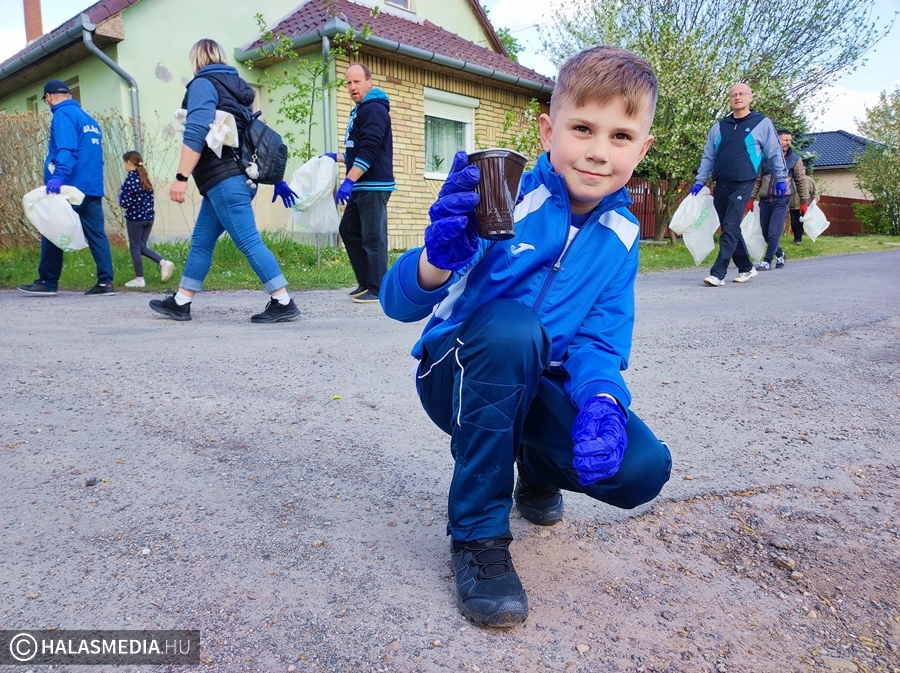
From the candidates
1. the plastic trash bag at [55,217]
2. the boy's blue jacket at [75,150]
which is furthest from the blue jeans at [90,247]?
the plastic trash bag at [55,217]

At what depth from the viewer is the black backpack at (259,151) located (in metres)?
5.00

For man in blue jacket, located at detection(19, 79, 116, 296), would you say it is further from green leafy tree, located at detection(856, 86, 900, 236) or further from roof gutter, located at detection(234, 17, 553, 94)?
green leafy tree, located at detection(856, 86, 900, 236)

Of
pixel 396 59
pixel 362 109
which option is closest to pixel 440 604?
pixel 362 109

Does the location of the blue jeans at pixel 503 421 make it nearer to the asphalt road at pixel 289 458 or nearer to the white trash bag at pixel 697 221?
the asphalt road at pixel 289 458

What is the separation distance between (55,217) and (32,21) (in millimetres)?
15841

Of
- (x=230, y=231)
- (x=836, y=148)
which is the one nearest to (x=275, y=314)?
(x=230, y=231)

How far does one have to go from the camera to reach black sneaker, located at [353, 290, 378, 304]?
644cm

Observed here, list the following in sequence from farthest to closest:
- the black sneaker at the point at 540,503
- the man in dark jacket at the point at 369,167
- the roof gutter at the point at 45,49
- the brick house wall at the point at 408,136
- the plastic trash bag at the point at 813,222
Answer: the brick house wall at the point at 408,136, the plastic trash bag at the point at 813,222, the roof gutter at the point at 45,49, the man in dark jacket at the point at 369,167, the black sneaker at the point at 540,503

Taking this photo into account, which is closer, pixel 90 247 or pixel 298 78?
pixel 90 247

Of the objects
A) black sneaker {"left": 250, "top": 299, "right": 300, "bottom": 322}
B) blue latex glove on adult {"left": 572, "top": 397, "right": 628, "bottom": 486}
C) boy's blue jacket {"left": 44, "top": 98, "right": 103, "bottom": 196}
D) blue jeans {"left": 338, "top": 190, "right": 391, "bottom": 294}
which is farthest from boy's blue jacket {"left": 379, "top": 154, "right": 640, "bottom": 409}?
boy's blue jacket {"left": 44, "top": 98, "right": 103, "bottom": 196}

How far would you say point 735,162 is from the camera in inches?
302

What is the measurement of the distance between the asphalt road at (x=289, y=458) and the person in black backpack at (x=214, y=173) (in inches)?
21.9

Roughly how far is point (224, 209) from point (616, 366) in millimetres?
3918

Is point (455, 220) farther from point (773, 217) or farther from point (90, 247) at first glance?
point (773, 217)
